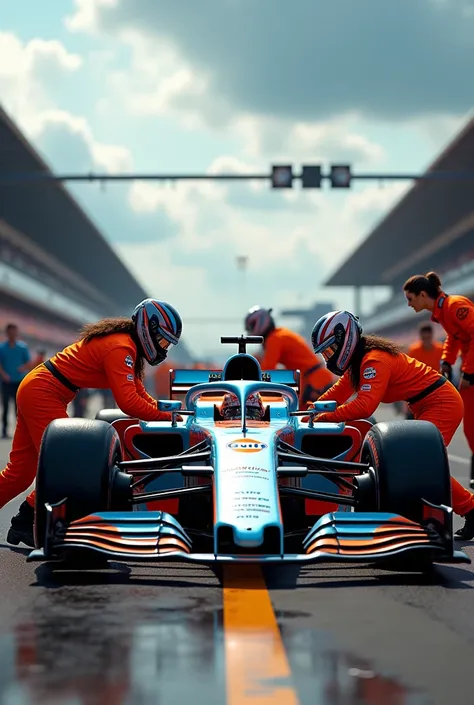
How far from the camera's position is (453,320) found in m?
10.3

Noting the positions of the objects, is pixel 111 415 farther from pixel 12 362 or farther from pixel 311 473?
pixel 12 362

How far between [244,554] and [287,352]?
6.42 meters

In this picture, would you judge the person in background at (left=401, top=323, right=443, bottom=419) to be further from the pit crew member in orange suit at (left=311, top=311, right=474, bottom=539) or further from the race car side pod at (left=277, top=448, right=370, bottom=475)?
the race car side pod at (left=277, top=448, right=370, bottom=475)

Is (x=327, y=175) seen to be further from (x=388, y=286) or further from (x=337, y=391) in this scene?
(x=388, y=286)

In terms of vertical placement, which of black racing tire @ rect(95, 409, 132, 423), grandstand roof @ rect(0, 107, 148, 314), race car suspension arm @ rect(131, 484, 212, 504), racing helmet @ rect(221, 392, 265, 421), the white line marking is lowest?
race car suspension arm @ rect(131, 484, 212, 504)

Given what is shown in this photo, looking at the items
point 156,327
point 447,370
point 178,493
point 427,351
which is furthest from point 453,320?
point 178,493

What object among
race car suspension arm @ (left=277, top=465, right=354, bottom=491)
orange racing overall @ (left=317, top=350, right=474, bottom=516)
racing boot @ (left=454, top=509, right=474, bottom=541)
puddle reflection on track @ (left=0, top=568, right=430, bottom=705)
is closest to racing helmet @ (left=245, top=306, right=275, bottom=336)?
orange racing overall @ (left=317, top=350, right=474, bottom=516)

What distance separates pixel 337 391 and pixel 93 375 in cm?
164

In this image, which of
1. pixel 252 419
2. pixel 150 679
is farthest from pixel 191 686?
pixel 252 419

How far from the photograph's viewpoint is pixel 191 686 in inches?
152

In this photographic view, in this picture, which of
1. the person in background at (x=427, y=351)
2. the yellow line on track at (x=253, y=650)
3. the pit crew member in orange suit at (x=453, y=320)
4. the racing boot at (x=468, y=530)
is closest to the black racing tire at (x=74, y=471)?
the yellow line on track at (x=253, y=650)

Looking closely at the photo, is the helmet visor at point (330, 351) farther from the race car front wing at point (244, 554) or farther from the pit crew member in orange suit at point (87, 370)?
the race car front wing at point (244, 554)

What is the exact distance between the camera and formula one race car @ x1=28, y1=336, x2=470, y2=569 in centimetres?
562

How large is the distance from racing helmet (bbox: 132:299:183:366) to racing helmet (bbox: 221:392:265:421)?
474mm
